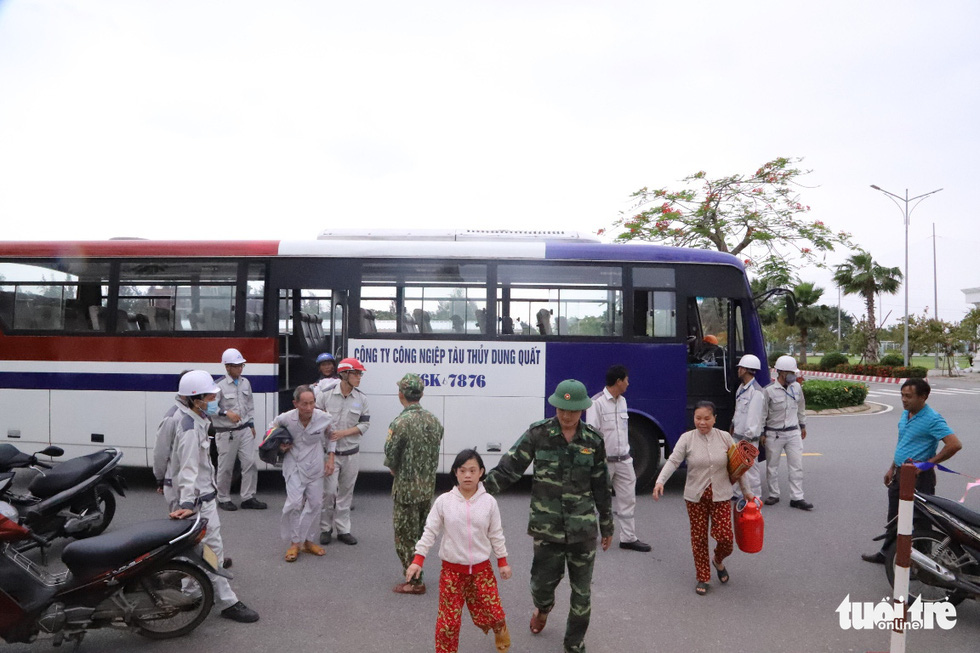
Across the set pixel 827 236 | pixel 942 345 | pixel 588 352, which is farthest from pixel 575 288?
pixel 942 345

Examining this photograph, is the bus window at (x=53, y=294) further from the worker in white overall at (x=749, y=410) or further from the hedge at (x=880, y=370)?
the hedge at (x=880, y=370)

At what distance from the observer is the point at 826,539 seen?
Result: 6102 mm

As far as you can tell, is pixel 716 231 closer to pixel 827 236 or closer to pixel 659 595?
pixel 827 236

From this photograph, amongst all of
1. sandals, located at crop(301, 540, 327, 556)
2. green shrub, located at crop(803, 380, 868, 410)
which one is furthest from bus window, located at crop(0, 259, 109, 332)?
green shrub, located at crop(803, 380, 868, 410)

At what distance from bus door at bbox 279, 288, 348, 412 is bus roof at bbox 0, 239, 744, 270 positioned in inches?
21.9

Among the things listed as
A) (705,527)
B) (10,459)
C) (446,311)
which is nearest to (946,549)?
(705,527)

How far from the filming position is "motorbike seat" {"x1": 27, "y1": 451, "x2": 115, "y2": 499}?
5352 millimetres

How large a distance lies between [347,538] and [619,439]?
2725 mm

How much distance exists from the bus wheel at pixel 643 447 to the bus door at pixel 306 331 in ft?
12.1

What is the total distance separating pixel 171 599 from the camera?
394 cm

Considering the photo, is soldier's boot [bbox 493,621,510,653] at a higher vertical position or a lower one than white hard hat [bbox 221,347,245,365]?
lower

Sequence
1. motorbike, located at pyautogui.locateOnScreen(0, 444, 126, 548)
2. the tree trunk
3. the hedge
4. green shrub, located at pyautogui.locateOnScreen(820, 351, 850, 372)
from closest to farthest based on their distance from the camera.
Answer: motorbike, located at pyautogui.locateOnScreen(0, 444, 126, 548)
the hedge
the tree trunk
green shrub, located at pyautogui.locateOnScreen(820, 351, 850, 372)

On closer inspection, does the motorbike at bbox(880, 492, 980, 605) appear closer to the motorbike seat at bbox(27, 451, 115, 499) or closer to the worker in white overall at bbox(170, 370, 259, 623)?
the worker in white overall at bbox(170, 370, 259, 623)

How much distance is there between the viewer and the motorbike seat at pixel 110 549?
3.72 m
